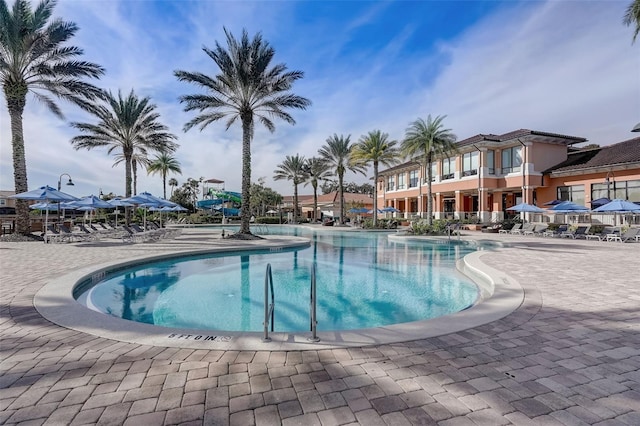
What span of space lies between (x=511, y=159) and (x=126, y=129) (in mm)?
32444

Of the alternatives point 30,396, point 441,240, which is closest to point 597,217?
point 441,240

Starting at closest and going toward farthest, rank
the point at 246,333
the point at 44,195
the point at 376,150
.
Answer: the point at 246,333, the point at 44,195, the point at 376,150

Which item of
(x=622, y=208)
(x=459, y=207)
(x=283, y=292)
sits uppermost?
(x=459, y=207)

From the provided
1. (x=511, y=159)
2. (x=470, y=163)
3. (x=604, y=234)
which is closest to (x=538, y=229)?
(x=604, y=234)

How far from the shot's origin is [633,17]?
52.2ft

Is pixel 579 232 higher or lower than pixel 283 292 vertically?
higher

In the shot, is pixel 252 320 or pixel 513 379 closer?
Answer: pixel 513 379

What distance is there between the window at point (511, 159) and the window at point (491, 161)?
750mm

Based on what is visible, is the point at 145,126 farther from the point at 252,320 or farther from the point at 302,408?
the point at 302,408

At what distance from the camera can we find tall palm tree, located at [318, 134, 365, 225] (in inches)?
1416

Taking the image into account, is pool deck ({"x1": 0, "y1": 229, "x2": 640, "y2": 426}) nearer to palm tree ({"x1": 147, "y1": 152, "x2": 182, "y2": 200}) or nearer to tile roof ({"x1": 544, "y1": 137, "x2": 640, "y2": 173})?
tile roof ({"x1": 544, "y1": 137, "x2": 640, "y2": 173})

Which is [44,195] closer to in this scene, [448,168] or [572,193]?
[448,168]

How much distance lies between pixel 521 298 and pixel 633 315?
4.93ft

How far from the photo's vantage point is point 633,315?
16.7 feet
